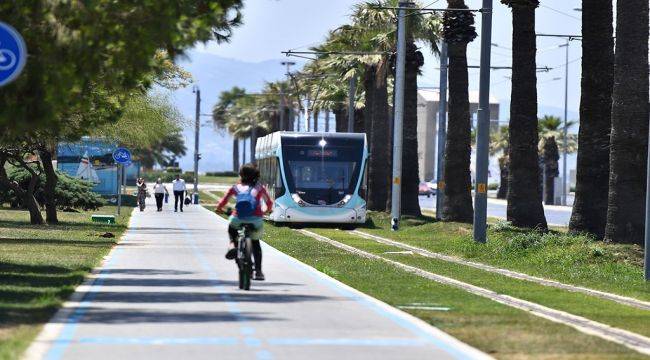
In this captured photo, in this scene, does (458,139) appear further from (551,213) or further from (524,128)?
(551,213)

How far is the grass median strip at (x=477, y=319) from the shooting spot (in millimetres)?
14688

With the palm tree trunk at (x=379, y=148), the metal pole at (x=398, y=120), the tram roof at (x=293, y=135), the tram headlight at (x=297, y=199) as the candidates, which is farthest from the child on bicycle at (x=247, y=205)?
the palm tree trunk at (x=379, y=148)

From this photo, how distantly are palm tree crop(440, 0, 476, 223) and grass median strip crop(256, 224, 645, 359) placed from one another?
20.1m

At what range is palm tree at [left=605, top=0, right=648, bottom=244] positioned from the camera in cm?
3284

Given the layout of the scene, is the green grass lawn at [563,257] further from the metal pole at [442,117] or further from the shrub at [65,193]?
the shrub at [65,193]

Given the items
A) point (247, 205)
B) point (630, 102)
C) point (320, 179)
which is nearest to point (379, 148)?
point (320, 179)

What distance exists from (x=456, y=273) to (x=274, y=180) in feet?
80.6

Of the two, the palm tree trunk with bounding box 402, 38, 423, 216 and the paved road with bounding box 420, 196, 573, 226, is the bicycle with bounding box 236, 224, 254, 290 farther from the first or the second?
the paved road with bounding box 420, 196, 573, 226

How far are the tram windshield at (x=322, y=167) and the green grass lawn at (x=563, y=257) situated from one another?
9119mm

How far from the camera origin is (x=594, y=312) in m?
20.2

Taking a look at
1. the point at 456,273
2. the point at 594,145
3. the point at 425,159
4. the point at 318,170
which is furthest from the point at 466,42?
the point at 425,159

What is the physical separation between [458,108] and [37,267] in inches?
1023

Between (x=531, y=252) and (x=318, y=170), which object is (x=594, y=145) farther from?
(x=318, y=170)

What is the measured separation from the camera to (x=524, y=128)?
42531mm
